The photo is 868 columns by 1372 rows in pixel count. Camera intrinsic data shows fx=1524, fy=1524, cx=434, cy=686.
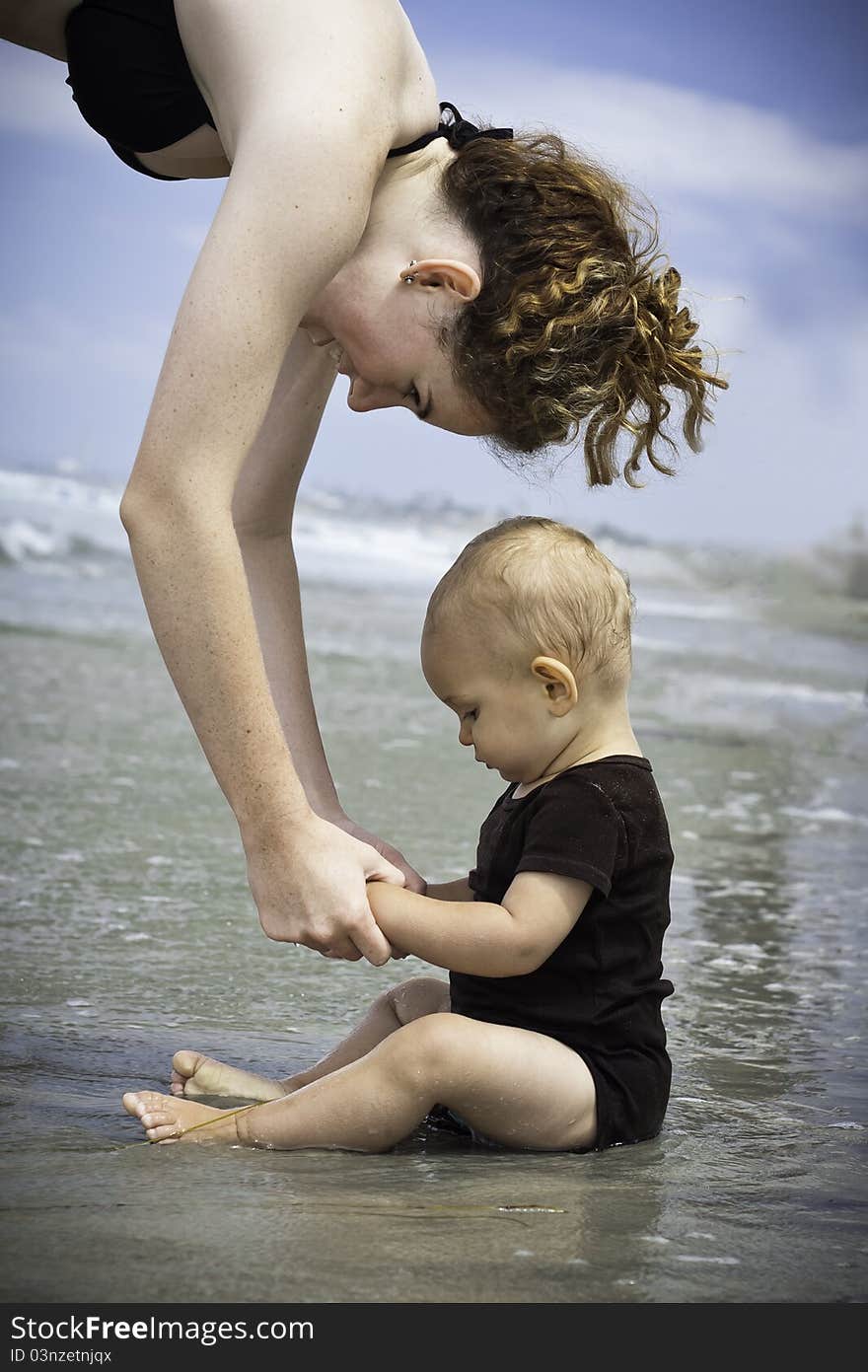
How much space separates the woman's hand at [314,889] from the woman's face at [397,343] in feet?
1.69

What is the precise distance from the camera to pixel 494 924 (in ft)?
5.14

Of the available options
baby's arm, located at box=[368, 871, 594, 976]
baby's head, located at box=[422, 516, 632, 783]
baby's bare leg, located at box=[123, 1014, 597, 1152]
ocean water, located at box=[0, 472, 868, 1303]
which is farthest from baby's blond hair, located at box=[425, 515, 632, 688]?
ocean water, located at box=[0, 472, 868, 1303]

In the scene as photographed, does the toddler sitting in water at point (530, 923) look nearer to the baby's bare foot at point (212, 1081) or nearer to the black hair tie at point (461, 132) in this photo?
the baby's bare foot at point (212, 1081)

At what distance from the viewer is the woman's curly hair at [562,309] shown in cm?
167

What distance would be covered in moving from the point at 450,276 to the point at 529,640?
1.34 ft

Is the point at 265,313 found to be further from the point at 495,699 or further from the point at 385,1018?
the point at 385,1018

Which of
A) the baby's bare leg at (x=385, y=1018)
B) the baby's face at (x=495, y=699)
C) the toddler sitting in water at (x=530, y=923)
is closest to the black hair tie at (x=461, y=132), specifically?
the toddler sitting in water at (x=530, y=923)

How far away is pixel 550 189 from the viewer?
1.70 metres

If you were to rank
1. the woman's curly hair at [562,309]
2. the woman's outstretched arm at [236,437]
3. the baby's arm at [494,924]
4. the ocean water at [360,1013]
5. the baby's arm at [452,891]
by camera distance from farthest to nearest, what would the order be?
the baby's arm at [452,891] < the woman's curly hair at [562,309] < the baby's arm at [494,924] < the woman's outstretched arm at [236,437] < the ocean water at [360,1013]

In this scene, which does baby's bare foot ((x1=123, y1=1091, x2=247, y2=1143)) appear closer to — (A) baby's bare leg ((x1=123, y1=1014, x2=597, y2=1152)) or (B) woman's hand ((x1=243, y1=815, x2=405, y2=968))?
(A) baby's bare leg ((x1=123, y1=1014, x2=597, y2=1152))

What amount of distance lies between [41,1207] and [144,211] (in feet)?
51.7

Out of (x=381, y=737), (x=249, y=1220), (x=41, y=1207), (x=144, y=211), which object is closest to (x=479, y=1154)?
(x=249, y=1220)

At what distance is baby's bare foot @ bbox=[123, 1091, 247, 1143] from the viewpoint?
1.56 meters
